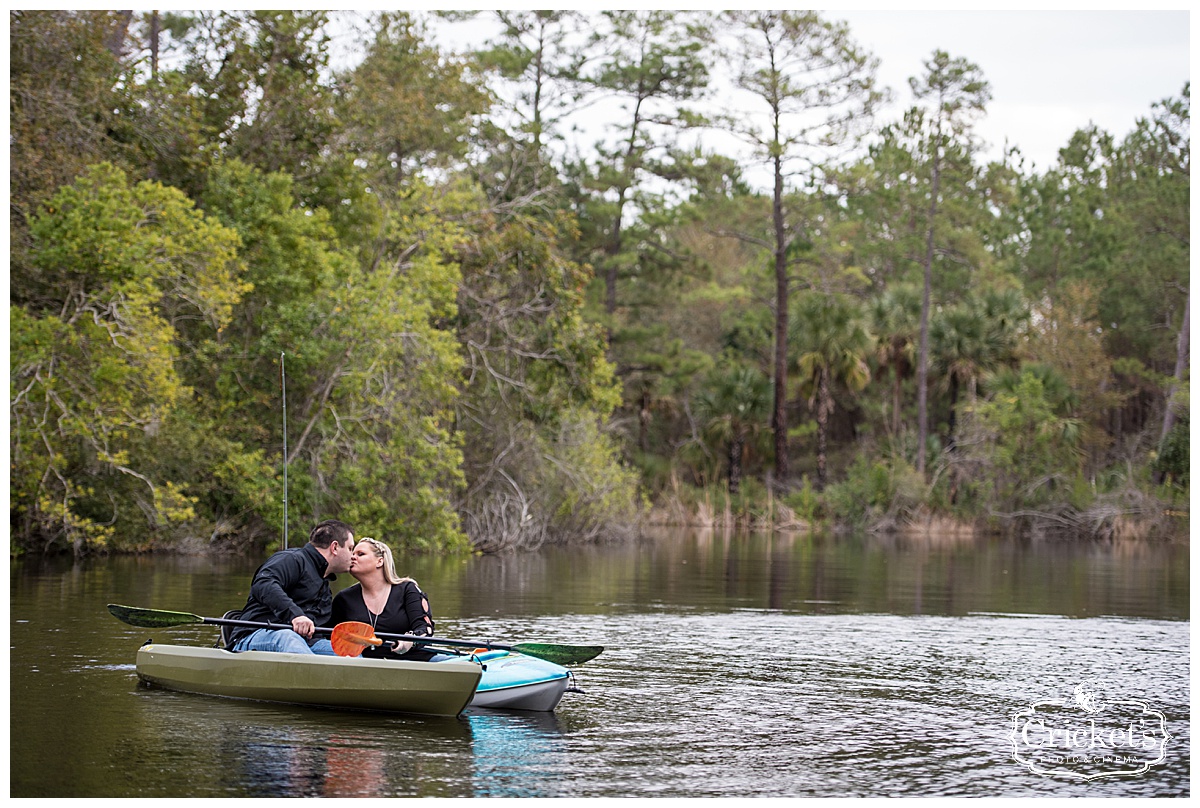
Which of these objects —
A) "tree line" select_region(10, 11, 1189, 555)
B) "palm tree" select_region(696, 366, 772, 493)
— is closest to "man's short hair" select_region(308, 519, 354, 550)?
"tree line" select_region(10, 11, 1189, 555)

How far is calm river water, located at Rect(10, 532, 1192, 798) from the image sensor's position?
775 centimetres

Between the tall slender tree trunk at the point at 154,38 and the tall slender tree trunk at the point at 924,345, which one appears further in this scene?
the tall slender tree trunk at the point at 924,345

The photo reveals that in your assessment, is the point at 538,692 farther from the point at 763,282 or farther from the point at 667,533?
the point at 763,282

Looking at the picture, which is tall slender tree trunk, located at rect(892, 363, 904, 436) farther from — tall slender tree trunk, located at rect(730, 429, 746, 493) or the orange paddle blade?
the orange paddle blade

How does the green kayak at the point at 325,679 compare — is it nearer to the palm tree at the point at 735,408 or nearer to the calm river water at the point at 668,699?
the calm river water at the point at 668,699

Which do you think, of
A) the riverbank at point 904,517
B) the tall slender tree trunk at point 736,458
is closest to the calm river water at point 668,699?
the riverbank at point 904,517

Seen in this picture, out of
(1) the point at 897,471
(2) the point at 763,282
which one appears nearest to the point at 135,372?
(1) the point at 897,471

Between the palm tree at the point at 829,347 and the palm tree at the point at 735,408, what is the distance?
1.64 m

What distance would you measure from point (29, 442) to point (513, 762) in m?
15.2

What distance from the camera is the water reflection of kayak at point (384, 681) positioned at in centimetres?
937

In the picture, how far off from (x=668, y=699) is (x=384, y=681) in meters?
2.18

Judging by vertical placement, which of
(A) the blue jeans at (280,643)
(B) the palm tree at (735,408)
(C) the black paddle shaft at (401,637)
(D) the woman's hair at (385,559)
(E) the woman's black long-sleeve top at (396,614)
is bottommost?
(A) the blue jeans at (280,643)

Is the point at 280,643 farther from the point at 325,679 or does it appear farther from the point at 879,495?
the point at 879,495

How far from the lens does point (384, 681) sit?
31.1 feet
